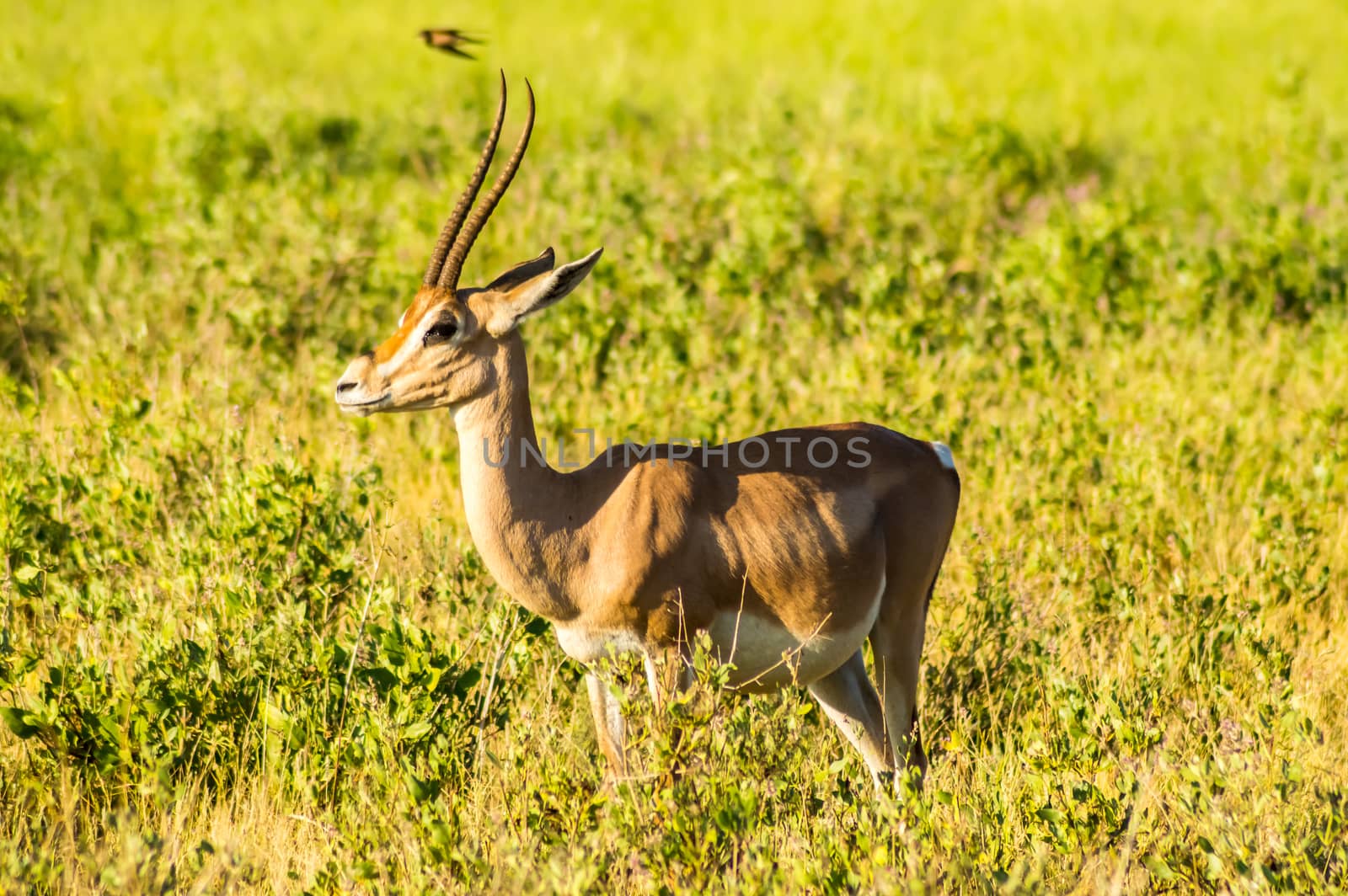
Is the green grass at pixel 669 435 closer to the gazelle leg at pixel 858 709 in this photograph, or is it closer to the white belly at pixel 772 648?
the gazelle leg at pixel 858 709

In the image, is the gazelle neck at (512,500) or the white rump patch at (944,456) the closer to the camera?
the gazelle neck at (512,500)

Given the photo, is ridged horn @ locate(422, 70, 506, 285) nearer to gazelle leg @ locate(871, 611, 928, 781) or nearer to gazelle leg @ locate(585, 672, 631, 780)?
gazelle leg @ locate(585, 672, 631, 780)

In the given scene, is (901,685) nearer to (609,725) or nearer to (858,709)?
(858,709)

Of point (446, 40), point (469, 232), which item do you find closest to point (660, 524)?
point (469, 232)

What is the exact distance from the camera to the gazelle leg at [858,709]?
472cm

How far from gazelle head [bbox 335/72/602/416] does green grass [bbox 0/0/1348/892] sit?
0.76 meters

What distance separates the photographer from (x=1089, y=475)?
6.48m

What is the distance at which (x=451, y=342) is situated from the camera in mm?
4141

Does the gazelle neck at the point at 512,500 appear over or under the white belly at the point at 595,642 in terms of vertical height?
over

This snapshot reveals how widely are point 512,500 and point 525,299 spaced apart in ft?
1.85

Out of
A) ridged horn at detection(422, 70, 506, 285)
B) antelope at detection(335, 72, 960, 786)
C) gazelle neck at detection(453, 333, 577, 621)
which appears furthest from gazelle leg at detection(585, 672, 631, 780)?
ridged horn at detection(422, 70, 506, 285)

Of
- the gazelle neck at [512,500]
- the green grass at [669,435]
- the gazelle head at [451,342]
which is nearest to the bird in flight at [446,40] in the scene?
the gazelle head at [451,342]

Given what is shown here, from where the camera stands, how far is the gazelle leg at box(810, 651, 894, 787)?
15.5 ft

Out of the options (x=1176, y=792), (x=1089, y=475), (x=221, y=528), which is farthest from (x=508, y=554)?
(x=1089, y=475)
